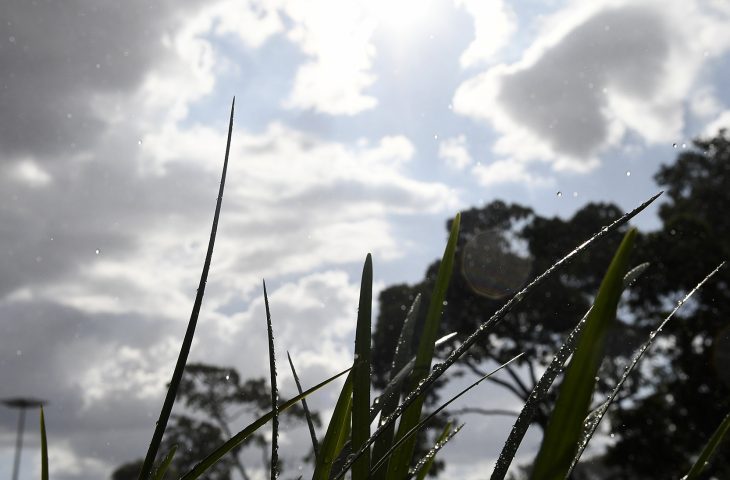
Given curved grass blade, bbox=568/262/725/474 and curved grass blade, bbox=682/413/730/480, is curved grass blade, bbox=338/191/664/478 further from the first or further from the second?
curved grass blade, bbox=682/413/730/480

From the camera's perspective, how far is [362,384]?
2.79 feet

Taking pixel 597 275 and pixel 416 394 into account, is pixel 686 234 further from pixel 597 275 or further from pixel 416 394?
pixel 416 394

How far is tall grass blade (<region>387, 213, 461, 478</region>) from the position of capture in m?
0.89

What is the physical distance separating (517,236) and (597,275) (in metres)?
2.32

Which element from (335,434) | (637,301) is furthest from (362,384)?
(637,301)

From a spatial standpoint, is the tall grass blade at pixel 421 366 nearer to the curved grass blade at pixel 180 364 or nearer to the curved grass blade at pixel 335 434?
the curved grass blade at pixel 335 434

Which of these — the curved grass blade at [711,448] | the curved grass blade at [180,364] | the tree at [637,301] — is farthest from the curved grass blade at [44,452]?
the tree at [637,301]

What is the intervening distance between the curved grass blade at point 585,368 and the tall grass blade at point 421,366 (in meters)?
0.37

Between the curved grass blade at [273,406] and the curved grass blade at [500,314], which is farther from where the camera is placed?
the curved grass blade at [273,406]

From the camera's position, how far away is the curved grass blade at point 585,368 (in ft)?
1.60

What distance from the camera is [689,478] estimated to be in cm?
70

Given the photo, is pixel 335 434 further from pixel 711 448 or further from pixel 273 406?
pixel 711 448

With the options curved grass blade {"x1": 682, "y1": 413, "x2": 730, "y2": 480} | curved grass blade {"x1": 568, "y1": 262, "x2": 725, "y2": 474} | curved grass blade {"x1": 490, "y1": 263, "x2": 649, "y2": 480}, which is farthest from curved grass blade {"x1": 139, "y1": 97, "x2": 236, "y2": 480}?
curved grass blade {"x1": 682, "y1": 413, "x2": 730, "y2": 480}

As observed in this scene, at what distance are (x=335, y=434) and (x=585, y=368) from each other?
0.48 m
